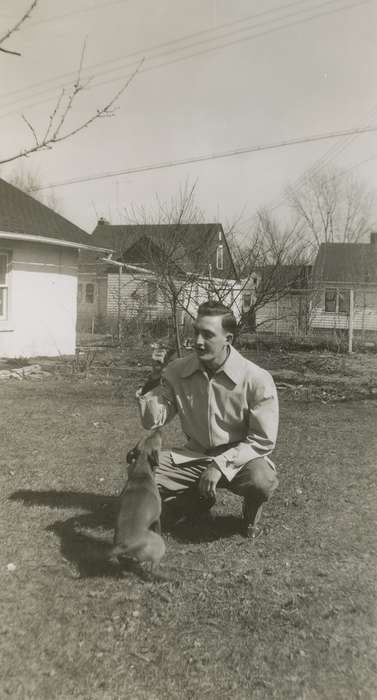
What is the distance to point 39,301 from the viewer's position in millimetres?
15133

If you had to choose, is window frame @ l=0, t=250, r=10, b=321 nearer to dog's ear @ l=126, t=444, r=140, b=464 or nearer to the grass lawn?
the grass lawn

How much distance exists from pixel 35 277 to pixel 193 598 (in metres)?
12.6

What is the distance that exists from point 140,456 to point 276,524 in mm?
1328

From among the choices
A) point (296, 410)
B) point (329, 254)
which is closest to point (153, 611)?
point (296, 410)

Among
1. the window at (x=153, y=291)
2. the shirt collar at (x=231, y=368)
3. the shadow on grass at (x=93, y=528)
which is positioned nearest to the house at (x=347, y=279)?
the window at (x=153, y=291)

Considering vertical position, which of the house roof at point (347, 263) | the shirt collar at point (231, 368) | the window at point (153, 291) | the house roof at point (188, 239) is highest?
the house roof at point (347, 263)

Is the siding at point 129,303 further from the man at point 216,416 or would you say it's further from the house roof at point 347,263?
the man at point 216,416

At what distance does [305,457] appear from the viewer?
6633mm

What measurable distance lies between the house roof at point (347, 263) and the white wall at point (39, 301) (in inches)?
900

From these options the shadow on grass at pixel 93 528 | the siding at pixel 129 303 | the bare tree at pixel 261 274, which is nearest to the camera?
the shadow on grass at pixel 93 528

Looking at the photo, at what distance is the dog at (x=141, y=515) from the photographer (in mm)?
3377

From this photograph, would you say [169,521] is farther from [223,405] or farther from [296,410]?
[296,410]

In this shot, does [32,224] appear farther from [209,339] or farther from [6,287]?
[209,339]

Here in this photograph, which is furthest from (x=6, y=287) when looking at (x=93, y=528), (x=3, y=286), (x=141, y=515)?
(x=141, y=515)
